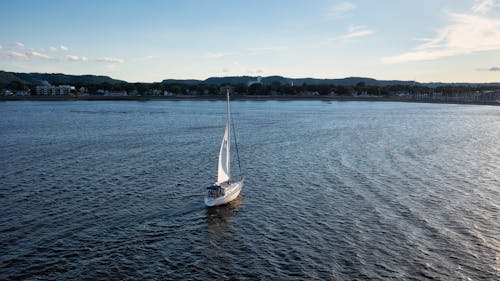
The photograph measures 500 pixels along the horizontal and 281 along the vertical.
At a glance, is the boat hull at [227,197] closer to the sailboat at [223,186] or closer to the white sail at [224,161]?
the sailboat at [223,186]

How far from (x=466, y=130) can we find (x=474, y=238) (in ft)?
348

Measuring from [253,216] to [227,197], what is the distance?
14.8ft

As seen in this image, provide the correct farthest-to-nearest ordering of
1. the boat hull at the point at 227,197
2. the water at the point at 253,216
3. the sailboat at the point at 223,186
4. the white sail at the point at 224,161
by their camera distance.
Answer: the white sail at the point at 224,161
the sailboat at the point at 223,186
the boat hull at the point at 227,197
the water at the point at 253,216

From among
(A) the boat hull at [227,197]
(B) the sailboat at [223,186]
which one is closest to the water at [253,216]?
(A) the boat hull at [227,197]

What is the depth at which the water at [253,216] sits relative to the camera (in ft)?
107

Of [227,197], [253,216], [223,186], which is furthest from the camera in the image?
[223,186]

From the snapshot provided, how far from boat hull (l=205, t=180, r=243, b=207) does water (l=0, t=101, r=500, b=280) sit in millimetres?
974

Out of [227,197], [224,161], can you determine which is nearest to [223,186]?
[227,197]

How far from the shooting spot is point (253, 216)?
146 feet

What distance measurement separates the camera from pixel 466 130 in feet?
431

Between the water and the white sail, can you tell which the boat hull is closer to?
the water

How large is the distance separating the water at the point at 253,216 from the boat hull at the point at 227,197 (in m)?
0.97

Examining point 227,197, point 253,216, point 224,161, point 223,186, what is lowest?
point 253,216

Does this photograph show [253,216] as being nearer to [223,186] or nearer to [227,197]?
[227,197]
